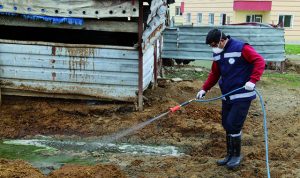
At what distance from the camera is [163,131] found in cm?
721

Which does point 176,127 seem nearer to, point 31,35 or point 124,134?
point 124,134

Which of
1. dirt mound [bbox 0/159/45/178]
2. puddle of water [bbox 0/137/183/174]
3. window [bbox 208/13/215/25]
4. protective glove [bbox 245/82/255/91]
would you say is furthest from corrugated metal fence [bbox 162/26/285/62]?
window [bbox 208/13/215/25]

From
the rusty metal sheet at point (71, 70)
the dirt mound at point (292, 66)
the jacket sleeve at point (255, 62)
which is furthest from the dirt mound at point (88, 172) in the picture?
the dirt mound at point (292, 66)

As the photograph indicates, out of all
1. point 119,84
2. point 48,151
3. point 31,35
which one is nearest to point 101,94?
point 119,84

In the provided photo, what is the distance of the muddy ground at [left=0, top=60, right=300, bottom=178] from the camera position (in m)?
5.33

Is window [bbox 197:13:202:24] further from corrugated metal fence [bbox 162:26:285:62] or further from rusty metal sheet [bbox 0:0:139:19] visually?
rusty metal sheet [bbox 0:0:139:19]

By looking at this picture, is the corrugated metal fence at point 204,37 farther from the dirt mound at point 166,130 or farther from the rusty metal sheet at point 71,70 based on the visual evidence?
the rusty metal sheet at point 71,70

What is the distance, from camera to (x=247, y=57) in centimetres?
509

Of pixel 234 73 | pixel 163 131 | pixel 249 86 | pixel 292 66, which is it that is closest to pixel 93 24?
pixel 163 131

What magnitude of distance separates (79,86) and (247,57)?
402cm

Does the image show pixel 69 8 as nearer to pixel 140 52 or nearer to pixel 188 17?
pixel 140 52

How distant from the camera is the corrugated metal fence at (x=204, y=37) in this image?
42.7 ft

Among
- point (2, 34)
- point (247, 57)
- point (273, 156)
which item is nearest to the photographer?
point (247, 57)

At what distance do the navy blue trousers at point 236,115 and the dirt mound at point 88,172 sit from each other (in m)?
1.59
